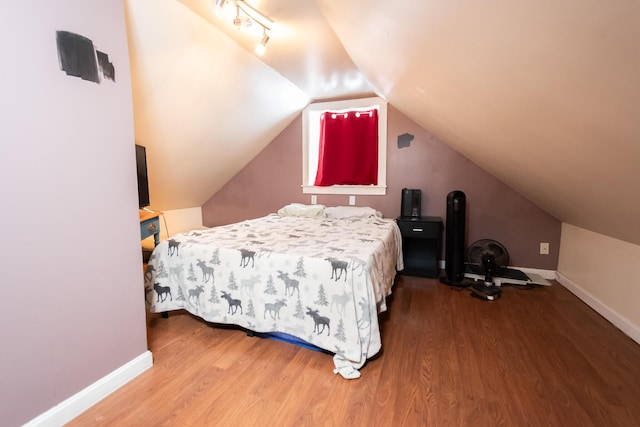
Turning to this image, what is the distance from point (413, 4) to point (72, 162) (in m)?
1.59

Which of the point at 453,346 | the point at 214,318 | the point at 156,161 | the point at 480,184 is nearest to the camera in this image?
the point at 453,346

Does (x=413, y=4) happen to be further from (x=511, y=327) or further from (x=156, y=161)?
(x=156, y=161)

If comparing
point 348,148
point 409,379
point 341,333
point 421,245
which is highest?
point 348,148

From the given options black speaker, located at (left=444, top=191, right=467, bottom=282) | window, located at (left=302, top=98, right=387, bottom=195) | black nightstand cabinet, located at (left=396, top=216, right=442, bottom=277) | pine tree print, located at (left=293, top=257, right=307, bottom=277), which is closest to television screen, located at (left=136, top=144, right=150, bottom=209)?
pine tree print, located at (left=293, top=257, right=307, bottom=277)

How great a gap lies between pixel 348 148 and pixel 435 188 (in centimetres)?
120

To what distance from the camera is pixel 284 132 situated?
396 centimetres

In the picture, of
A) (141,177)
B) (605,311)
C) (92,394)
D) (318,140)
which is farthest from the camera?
(318,140)

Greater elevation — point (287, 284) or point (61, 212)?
point (61, 212)

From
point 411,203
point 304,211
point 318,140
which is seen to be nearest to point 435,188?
point 411,203

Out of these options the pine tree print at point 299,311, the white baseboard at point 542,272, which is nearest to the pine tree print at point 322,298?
the pine tree print at point 299,311

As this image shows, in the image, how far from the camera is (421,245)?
11.0 feet

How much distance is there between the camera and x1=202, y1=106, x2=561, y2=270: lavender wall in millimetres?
3064

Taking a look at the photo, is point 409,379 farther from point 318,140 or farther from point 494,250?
point 318,140

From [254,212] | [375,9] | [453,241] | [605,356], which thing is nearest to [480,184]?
[453,241]
